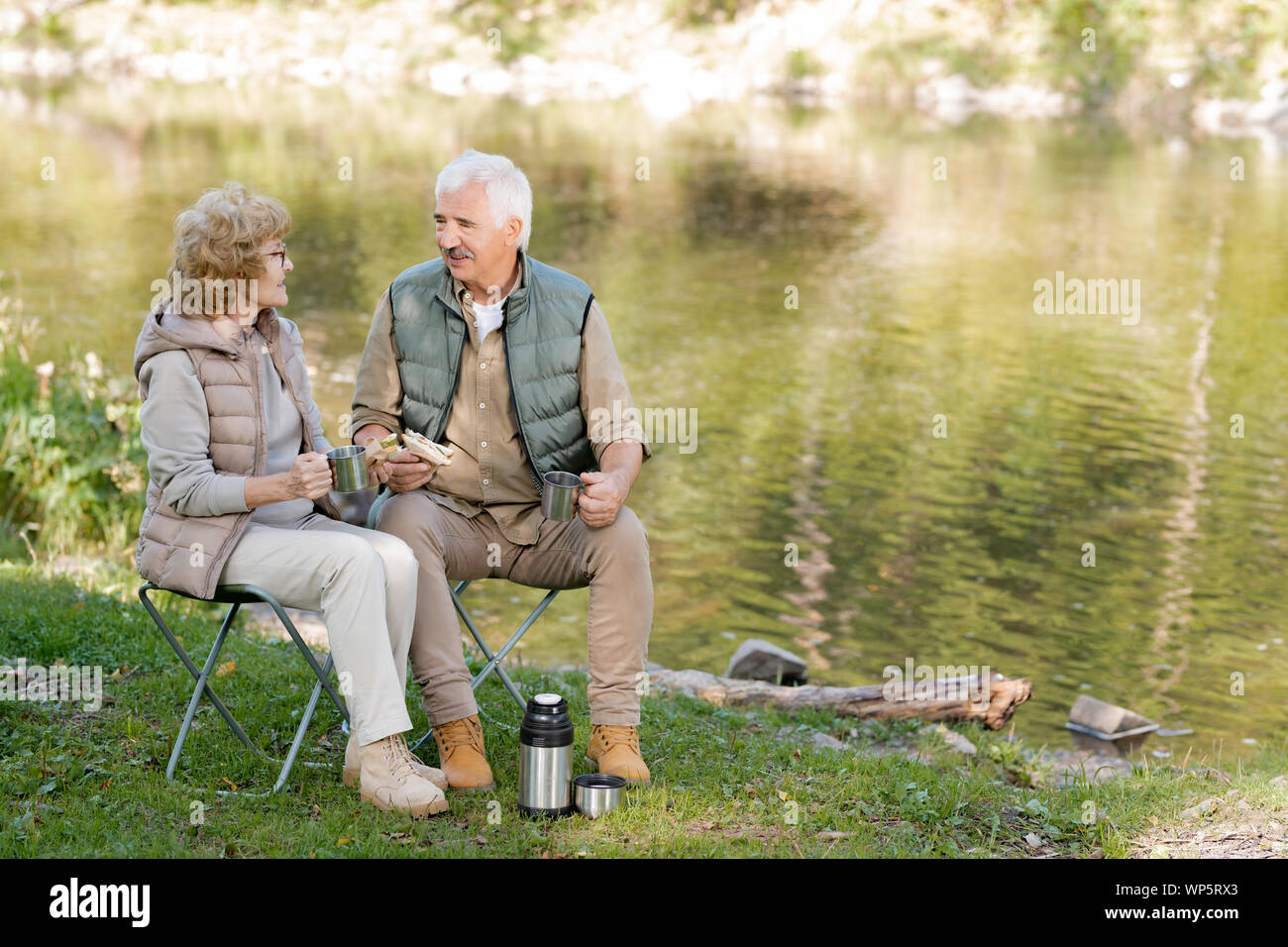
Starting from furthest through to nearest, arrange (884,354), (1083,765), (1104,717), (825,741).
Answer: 1. (884,354)
2. (1104,717)
3. (1083,765)
4. (825,741)

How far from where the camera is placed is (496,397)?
13.2ft

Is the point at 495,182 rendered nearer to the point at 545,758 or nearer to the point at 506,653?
the point at 506,653

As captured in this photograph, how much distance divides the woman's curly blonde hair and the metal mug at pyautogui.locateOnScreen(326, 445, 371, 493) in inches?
21.8

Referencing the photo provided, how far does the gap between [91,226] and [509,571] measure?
46.4ft

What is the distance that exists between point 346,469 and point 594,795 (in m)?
1.03

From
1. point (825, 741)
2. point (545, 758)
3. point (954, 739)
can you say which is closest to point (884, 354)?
point (954, 739)

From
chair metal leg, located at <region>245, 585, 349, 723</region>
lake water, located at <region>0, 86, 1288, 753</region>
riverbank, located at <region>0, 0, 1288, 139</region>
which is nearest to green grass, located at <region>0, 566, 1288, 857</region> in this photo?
chair metal leg, located at <region>245, 585, 349, 723</region>

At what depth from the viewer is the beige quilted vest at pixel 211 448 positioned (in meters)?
3.54

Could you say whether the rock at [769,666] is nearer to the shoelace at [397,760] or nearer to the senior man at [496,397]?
the senior man at [496,397]

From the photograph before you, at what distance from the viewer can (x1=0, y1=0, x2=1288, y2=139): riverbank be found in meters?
32.9

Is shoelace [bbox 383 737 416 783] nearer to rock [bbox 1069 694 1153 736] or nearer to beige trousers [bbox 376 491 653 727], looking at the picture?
beige trousers [bbox 376 491 653 727]

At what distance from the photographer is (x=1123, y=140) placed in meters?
28.0

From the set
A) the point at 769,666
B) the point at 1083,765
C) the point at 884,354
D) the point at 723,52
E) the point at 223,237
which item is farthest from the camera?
the point at 723,52
